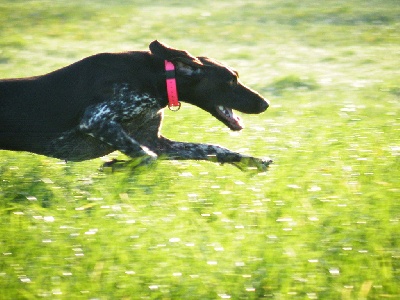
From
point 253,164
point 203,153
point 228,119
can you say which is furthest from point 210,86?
point 253,164

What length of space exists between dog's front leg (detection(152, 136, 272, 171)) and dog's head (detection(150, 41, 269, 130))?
387 millimetres

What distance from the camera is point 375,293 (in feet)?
13.1

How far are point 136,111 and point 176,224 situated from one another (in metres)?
2.11

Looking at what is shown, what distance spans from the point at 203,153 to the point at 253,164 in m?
0.71

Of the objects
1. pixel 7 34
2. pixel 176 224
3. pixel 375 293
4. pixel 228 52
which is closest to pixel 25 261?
pixel 176 224

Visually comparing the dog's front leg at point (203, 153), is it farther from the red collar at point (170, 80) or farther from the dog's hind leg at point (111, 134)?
the red collar at point (170, 80)

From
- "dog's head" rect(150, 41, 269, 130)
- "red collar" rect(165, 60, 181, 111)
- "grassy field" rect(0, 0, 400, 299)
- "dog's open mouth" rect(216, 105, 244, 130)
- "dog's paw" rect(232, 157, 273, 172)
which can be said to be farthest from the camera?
"dog's open mouth" rect(216, 105, 244, 130)

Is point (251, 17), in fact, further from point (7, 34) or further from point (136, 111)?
point (136, 111)

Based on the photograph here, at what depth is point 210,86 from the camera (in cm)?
706

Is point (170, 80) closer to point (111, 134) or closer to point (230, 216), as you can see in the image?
point (111, 134)

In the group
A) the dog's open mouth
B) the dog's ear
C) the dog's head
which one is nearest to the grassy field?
the dog's open mouth

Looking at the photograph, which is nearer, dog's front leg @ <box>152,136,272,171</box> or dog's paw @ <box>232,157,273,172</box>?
dog's paw @ <box>232,157,273,172</box>

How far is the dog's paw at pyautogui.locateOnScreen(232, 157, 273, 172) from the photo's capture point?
6556 millimetres

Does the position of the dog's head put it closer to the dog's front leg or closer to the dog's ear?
the dog's ear
